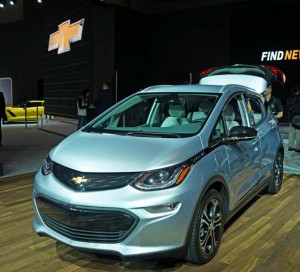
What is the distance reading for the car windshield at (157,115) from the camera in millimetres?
3728

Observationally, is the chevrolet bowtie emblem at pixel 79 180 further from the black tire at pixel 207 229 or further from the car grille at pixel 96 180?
the black tire at pixel 207 229

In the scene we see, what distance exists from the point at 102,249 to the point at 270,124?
3024 millimetres

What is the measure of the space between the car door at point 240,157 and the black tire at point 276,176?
3.37 feet

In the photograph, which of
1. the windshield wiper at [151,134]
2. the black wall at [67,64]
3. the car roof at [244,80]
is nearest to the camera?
the windshield wiper at [151,134]

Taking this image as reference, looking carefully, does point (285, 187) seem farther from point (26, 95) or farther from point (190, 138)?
point (26, 95)

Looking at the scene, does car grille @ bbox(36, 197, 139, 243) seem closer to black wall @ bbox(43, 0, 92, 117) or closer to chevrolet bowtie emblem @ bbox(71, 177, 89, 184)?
chevrolet bowtie emblem @ bbox(71, 177, 89, 184)

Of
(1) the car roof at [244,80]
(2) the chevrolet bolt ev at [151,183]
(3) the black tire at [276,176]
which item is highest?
(1) the car roof at [244,80]

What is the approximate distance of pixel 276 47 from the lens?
1606 cm

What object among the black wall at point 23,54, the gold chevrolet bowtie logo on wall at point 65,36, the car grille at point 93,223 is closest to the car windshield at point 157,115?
the car grille at point 93,223

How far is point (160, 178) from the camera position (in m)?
2.96

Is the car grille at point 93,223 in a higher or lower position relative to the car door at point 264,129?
lower

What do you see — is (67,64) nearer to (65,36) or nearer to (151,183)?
(65,36)

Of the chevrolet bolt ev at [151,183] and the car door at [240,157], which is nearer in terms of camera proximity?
the chevrolet bolt ev at [151,183]

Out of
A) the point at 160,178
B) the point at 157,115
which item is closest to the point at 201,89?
the point at 157,115
